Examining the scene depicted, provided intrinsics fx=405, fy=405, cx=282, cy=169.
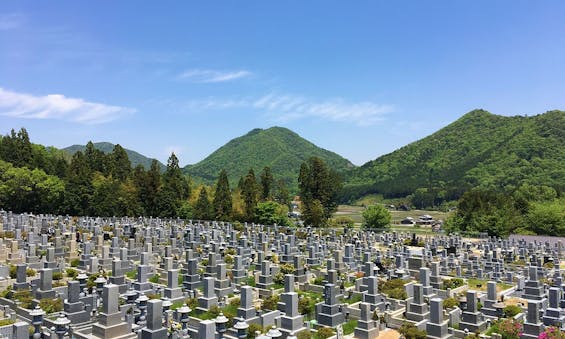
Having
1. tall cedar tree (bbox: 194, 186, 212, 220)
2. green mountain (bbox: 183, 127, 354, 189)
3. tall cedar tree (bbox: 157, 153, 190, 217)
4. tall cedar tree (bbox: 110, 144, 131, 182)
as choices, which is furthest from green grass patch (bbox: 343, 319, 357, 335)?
green mountain (bbox: 183, 127, 354, 189)

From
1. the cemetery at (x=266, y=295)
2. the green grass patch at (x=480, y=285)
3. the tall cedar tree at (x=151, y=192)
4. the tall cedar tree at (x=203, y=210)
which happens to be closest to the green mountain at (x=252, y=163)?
the tall cedar tree at (x=151, y=192)

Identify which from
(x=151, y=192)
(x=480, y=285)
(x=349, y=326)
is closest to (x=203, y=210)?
(x=151, y=192)

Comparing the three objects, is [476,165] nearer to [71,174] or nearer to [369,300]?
[71,174]

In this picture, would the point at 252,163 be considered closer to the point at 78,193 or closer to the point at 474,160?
the point at 474,160

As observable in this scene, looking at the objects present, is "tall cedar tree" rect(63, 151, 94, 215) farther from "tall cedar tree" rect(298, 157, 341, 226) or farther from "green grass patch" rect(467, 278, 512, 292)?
"green grass patch" rect(467, 278, 512, 292)

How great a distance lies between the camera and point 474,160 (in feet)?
384

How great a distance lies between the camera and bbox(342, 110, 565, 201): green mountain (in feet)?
309

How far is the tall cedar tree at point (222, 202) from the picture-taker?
5016cm

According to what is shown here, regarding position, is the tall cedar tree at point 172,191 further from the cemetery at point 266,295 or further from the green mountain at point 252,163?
the green mountain at point 252,163

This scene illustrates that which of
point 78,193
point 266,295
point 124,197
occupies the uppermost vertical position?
point 78,193

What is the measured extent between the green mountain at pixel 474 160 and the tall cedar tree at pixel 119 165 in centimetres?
7256

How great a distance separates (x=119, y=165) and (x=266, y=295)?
51723 mm

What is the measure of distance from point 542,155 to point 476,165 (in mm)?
17198

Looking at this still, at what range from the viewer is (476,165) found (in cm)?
11175
